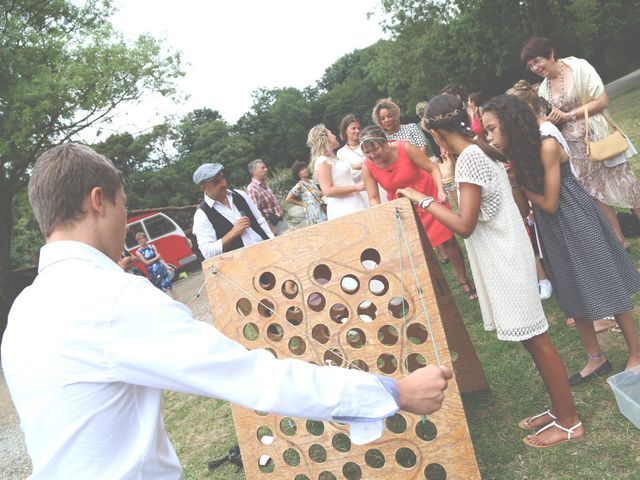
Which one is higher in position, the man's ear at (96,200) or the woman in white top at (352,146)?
the woman in white top at (352,146)

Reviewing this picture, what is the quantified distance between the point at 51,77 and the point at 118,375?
43.7 feet

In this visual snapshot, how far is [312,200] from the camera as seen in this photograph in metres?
7.38

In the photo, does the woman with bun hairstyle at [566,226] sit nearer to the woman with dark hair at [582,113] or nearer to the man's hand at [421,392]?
the woman with dark hair at [582,113]

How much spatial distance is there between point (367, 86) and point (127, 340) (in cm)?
5620

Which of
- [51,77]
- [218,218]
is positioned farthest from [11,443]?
[51,77]

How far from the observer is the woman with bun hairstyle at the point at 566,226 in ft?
9.30

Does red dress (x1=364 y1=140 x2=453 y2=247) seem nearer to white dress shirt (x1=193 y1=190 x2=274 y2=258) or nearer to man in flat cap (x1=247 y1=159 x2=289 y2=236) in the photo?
white dress shirt (x1=193 y1=190 x2=274 y2=258)

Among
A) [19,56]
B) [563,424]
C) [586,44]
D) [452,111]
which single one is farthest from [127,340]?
[586,44]

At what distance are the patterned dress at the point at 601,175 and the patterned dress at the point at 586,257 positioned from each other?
4.30 ft

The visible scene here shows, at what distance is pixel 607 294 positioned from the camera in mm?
2922

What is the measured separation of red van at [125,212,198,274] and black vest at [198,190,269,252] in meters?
11.4

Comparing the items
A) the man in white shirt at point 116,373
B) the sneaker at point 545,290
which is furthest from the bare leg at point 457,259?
the man in white shirt at point 116,373

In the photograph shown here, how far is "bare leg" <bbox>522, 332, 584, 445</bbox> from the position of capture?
8.80 ft

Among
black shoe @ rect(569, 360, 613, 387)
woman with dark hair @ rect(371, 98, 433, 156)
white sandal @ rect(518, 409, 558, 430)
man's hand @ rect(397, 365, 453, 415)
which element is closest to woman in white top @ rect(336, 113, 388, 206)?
woman with dark hair @ rect(371, 98, 433, 156)
